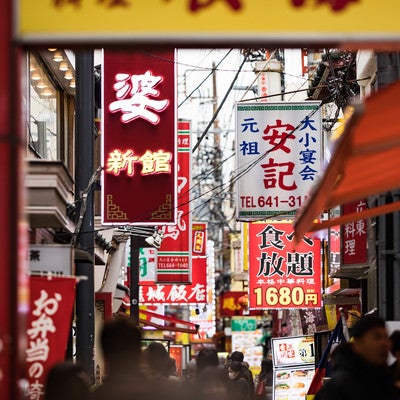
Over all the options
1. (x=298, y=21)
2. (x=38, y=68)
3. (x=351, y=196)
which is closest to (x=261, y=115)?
(x=38, y=68)

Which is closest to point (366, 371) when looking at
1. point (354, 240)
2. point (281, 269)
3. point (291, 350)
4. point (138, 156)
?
point (138, 156)

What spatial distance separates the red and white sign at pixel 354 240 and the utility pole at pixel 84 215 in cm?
481

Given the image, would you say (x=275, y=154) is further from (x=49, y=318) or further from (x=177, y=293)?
(x=177, y=293)

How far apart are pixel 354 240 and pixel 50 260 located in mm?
8751

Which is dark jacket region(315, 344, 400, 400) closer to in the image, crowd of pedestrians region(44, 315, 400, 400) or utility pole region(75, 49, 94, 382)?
crowd of pedestrians region(44, 315, 400, 400)

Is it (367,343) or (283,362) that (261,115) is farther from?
(367,343)

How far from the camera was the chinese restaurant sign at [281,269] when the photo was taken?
2792 cm

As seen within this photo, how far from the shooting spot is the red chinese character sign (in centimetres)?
1923

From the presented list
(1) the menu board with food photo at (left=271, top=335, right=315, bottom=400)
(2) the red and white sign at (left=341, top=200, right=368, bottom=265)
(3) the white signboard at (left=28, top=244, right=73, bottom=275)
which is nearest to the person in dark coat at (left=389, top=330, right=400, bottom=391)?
(3) the white signboard at (left=28, top=244, right=73, bottom=275)

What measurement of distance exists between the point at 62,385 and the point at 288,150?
1401 cm

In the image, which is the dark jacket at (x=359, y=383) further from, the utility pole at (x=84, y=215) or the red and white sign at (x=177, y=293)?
the red and white sign at (x=177, y=293)

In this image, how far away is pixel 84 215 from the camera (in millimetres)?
16922

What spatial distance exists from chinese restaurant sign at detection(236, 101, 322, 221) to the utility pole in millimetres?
4353

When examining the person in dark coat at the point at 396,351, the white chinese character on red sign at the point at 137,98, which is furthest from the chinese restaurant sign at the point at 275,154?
the person in dark coat at the point at 396,351
